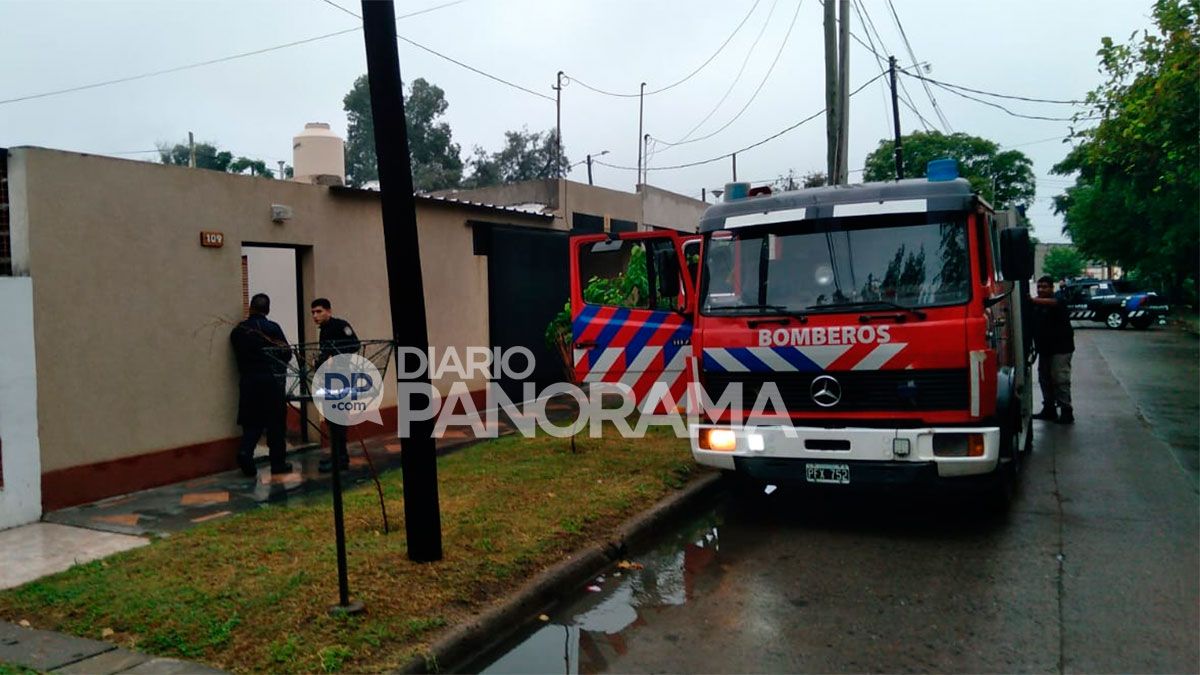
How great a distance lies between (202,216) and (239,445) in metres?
2.25

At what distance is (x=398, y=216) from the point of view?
479cm

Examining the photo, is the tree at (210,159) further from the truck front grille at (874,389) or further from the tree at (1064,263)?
the tree at (1064,263)

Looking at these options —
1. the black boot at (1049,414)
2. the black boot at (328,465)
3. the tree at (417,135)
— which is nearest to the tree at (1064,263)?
the tree at (417,135)

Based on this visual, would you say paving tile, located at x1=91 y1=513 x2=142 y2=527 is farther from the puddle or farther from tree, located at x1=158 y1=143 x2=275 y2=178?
tree, located at x1=158 y1=143 x2=275 y2=178

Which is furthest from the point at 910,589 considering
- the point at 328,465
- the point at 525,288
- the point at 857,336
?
the point at 525,288

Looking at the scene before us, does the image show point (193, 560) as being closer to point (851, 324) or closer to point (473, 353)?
point (851, 324)

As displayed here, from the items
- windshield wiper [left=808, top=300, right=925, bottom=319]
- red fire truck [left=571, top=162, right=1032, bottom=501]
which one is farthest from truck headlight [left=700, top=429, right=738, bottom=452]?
windshield wiper [left=808, top=300, right=925, bottom=319]

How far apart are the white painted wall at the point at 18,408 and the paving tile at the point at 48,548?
0.20 meters

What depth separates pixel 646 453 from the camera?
8.55 meters

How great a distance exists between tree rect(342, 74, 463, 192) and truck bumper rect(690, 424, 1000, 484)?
44.8m

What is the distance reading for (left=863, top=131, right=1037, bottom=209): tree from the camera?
1722 inches

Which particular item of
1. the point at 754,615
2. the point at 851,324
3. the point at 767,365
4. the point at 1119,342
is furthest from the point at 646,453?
the point at 1119,342

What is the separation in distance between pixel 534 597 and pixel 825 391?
2.59m

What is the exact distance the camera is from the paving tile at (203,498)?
6.91 meters
